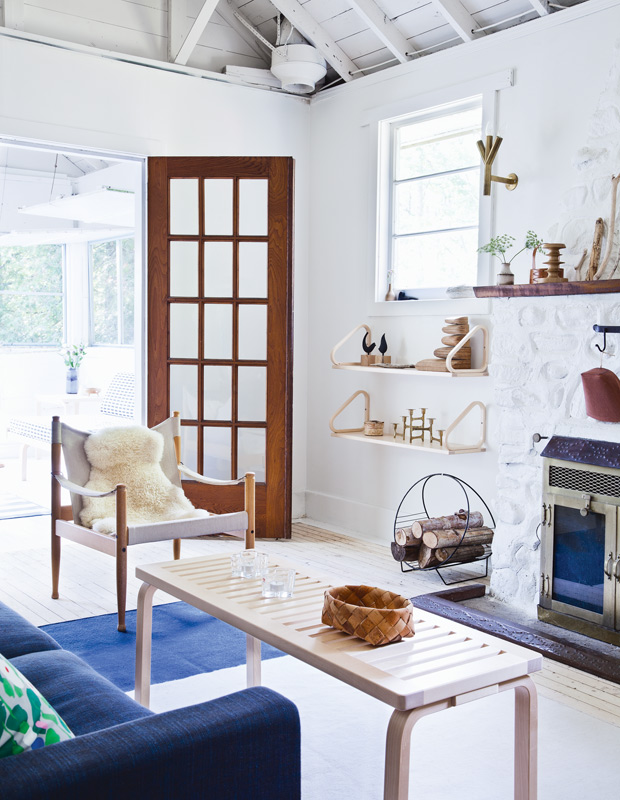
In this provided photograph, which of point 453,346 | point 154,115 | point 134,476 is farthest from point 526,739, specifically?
point 154,115

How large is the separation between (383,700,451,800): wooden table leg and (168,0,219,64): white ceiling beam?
4336 mm

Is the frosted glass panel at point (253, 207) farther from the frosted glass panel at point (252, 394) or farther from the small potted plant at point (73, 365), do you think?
the small potted plant at point (73, 365)

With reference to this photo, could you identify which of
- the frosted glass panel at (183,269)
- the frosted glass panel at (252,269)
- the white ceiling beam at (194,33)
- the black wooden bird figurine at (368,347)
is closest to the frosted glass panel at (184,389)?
the frosted glass panel at (183,269)

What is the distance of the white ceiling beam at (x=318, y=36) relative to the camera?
507cm

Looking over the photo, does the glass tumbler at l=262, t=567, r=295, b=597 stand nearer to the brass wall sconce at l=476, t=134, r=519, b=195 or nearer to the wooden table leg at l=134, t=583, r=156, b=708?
the wooden table leg at l=134, t=583, r=156, b=708

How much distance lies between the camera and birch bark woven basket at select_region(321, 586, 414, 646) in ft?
6.67

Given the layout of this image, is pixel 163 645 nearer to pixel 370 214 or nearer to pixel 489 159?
pixel 489 159

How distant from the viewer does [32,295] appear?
9.02 m

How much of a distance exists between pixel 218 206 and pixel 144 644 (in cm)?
309

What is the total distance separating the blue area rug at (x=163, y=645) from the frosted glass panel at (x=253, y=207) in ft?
7.73

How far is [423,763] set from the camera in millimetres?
2395

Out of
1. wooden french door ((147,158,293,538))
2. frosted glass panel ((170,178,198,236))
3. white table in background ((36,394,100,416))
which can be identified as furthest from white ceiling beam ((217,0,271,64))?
white table in background ((36,394,100,416))

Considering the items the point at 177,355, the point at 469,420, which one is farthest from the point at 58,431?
the point at 469,420

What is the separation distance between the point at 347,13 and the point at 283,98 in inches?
28.3
